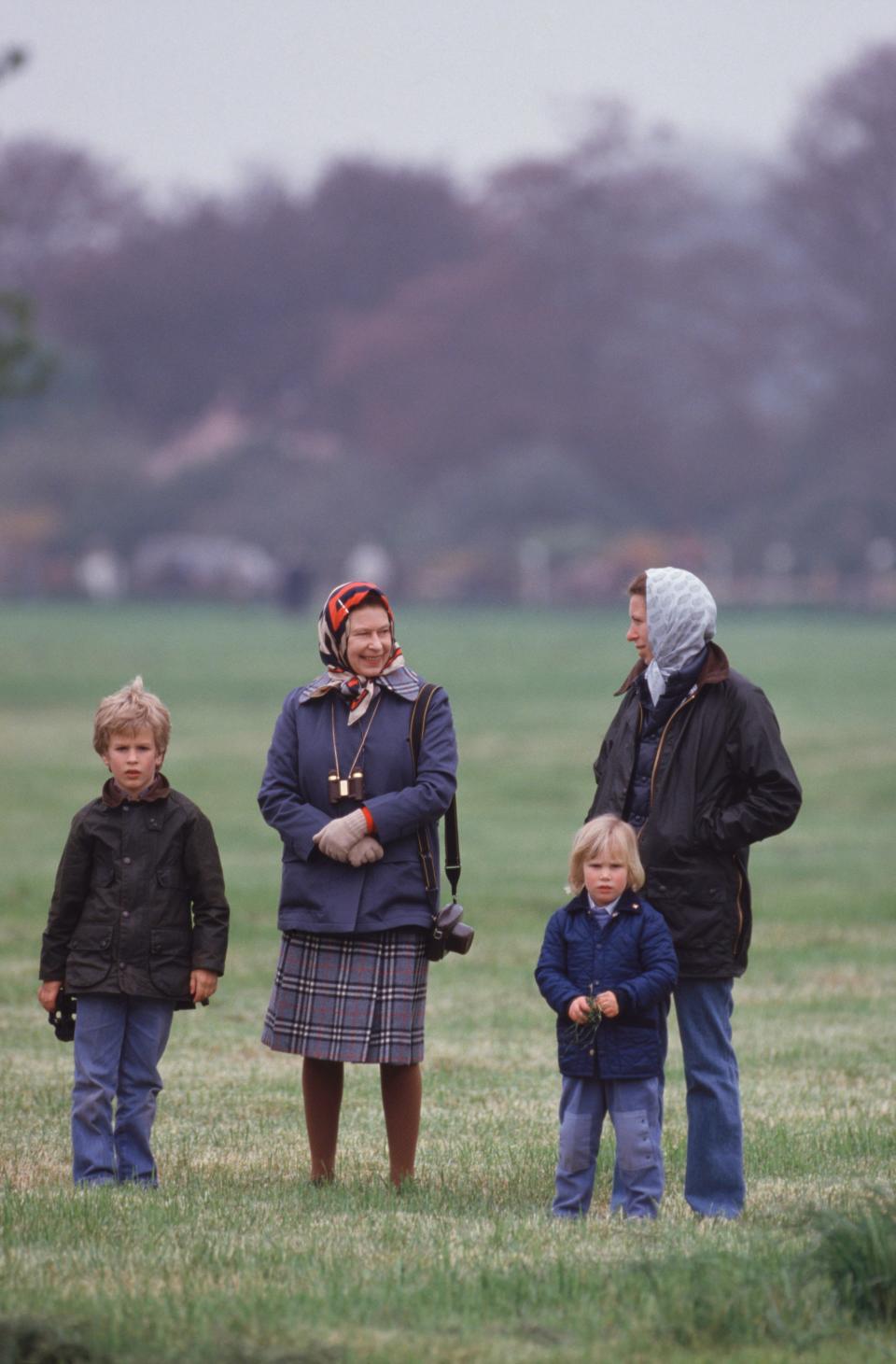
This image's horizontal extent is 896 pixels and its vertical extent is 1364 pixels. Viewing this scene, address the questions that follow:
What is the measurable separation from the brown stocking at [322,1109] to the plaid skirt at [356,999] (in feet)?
0.64

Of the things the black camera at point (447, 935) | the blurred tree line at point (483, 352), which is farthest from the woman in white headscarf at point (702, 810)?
the blurred tree line at point (483, 352)

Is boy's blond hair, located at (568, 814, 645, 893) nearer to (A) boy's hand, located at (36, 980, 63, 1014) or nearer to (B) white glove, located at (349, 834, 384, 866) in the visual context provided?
(B) white glove, located at (349, 834, 384, 866)

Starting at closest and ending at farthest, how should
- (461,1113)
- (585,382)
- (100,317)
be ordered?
1. (461,1113)
2. (585,382)
3. (100,317)

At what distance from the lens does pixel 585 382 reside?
3639 inches

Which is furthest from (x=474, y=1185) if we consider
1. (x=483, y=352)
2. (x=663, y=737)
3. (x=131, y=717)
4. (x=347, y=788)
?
(x=483, y=352)

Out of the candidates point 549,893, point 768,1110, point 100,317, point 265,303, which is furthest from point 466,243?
point 768,1110

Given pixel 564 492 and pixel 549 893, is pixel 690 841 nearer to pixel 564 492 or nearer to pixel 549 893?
pixel 549 893

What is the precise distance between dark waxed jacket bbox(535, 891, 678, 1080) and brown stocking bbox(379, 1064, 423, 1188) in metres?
0.65

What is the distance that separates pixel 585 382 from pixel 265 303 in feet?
53.1

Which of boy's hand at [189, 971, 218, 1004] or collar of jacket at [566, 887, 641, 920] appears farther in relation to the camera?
boy's hand at [189, 971, 218, 1004]

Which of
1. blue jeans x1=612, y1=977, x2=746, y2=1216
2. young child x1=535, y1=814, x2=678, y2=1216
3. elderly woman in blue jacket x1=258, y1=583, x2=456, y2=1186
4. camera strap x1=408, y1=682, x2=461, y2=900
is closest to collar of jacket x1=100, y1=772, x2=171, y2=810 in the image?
elderly woman in blue jacket x1=258, y1=583, x2=456, y2=1186

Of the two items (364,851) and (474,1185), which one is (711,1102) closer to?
(474,1185)

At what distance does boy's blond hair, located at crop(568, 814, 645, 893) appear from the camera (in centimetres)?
615

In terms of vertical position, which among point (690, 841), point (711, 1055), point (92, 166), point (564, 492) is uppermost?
point (92, 166)
